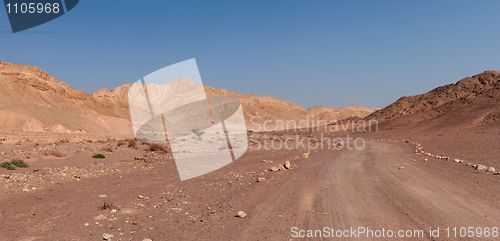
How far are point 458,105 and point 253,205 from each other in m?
56.4

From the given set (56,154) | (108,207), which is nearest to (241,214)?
(108,207)

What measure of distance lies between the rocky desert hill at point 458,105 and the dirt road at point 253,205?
37.1 m

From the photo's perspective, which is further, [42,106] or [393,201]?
[42,106]

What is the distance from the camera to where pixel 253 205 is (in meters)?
10.0

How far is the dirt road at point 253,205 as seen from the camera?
791 cm

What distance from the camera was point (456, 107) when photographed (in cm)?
5844

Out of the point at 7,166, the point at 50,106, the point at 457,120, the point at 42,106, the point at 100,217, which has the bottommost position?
the point at 100,217

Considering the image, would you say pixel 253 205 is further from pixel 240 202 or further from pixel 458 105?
pixel 458 105

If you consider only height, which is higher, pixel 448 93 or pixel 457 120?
pixel 448 93

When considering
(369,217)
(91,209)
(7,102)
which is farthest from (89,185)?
(7,102)

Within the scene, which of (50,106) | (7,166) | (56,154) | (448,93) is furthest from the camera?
(448,93)

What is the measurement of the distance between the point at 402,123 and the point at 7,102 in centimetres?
5443

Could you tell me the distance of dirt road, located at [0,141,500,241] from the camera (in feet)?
26.0

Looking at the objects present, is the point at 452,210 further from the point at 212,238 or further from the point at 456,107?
the point at 456,107
